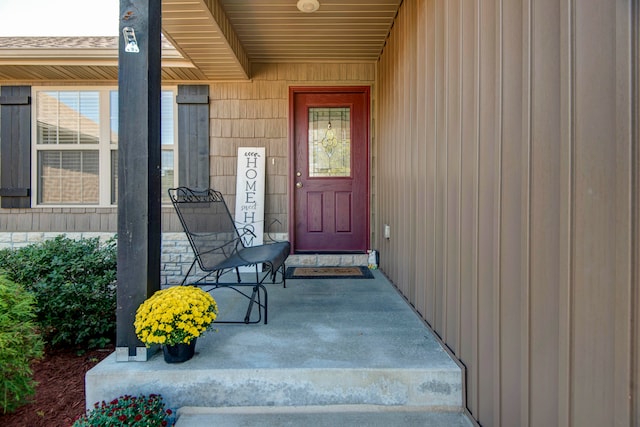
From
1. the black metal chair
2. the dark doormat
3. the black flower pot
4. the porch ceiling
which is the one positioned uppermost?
the porch ceiling

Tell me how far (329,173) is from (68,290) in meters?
2.81

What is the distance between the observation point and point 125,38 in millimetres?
1737

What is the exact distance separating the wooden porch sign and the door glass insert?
0.65 m

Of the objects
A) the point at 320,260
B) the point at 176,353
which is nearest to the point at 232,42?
the point at 320,260

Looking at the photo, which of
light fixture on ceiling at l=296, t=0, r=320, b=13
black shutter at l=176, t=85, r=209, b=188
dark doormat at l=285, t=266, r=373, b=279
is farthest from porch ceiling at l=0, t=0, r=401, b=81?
dark doormat at l=285, t=266, r=373, b=279

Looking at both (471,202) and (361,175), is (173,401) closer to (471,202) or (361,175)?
(471,202)

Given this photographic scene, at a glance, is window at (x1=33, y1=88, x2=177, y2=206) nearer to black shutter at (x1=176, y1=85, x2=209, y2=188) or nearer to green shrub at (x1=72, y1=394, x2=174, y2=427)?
black shutter at (x1=176, y1=85, x2=209, y2=188)

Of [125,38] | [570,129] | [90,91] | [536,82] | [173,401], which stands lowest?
[173,401]

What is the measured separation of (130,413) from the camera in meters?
1.41

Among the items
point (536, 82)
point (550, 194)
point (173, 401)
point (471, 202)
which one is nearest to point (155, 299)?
point (173, 401)

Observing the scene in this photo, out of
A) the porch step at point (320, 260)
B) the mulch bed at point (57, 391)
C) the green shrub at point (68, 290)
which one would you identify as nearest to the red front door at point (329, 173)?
the porch step at point (320, 260)

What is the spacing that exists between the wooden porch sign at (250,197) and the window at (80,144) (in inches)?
33.2

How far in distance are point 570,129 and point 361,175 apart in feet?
10.4

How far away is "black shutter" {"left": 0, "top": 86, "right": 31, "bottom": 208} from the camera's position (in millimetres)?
4004
